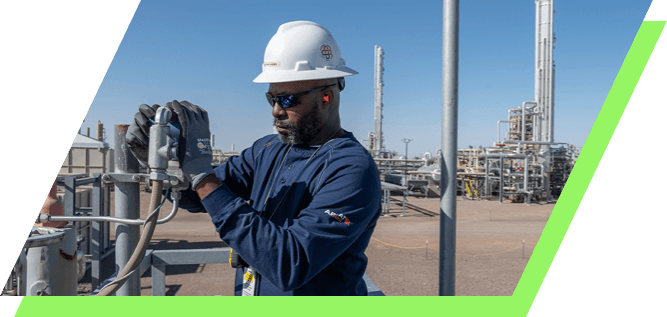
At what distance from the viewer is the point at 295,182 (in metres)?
1.83

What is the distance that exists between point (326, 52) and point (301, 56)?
0.43 feet

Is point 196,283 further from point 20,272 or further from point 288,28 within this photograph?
point 288,28

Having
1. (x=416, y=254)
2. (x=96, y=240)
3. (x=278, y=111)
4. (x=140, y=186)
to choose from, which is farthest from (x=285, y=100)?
(x=416, y=254)

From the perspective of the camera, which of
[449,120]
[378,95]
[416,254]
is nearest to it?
[449,120]

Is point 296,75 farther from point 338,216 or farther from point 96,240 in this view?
point 96,240

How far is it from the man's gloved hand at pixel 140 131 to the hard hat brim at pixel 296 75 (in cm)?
51

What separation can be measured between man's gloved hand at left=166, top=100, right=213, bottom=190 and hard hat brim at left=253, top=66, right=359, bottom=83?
1.19 ft

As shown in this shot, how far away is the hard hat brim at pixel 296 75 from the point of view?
187 cm

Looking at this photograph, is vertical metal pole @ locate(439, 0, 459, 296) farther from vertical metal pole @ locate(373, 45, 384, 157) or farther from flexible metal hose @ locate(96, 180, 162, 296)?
vertical metal pole @ locate(373, 45, 384, 157)

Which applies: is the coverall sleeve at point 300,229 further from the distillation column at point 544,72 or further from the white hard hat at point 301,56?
the distillation column at point 544,72

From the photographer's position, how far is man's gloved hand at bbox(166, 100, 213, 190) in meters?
1.62

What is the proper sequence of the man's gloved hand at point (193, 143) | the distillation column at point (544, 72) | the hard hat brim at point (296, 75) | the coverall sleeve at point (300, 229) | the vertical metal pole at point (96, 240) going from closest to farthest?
the coverall sleeve at point (300, 229), the man's gloved hand at point (193, 143), the hard hat brim at point (296, 75), the vertical metal pole at point (96, 240), the distillation column at point (544, 72)

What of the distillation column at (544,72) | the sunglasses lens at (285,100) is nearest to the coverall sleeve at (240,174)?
the sunglasses lens at (285,100)

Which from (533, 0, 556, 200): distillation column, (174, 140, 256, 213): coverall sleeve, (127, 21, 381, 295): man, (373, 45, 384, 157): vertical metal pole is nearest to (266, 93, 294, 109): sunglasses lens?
(127, 21, 381, 295): man
